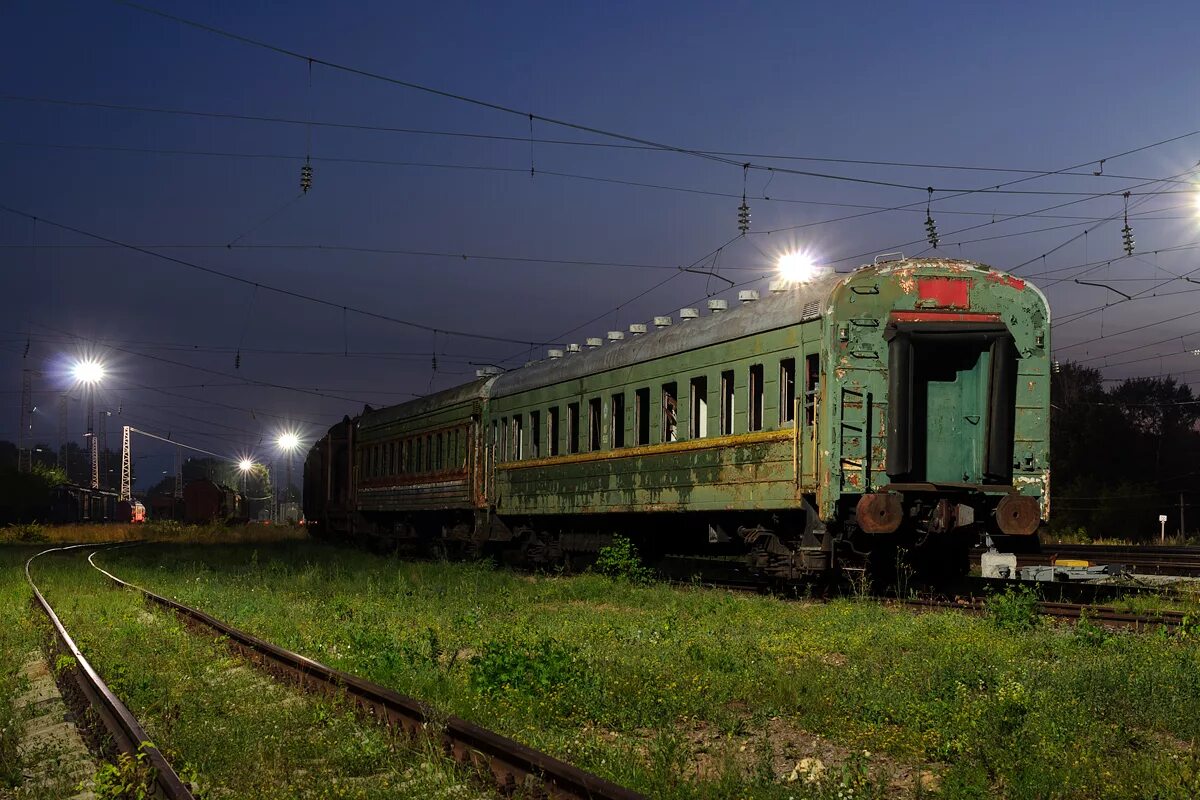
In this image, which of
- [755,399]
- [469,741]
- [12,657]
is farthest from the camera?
[755,399]

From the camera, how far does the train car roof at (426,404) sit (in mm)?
26375

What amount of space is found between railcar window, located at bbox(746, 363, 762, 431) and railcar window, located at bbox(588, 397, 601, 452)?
479cm

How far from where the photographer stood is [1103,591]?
17.2m

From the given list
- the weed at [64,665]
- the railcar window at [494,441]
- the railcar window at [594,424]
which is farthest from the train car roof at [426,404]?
the weed at [64,665]

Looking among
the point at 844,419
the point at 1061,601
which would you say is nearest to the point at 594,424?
the point at 844,419

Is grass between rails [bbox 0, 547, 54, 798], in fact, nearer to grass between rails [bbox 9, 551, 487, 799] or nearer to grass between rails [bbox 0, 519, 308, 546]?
grass between rails [bbox 9, 551, 487, 799]

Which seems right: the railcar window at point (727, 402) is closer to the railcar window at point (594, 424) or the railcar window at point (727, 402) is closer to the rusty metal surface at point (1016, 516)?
the rusty metal surface at point (1016, 516)

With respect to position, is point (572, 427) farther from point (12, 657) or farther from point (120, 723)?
point (120, 723)

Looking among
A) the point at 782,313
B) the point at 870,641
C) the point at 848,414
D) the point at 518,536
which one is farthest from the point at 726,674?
the point at 518,536

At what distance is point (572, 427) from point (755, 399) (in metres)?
5.92

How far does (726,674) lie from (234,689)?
152 inches

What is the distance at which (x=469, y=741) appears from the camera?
6.74 meters

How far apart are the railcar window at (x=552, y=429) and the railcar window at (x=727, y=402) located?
19.1ft

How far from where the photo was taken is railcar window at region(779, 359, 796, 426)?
1555 cm
